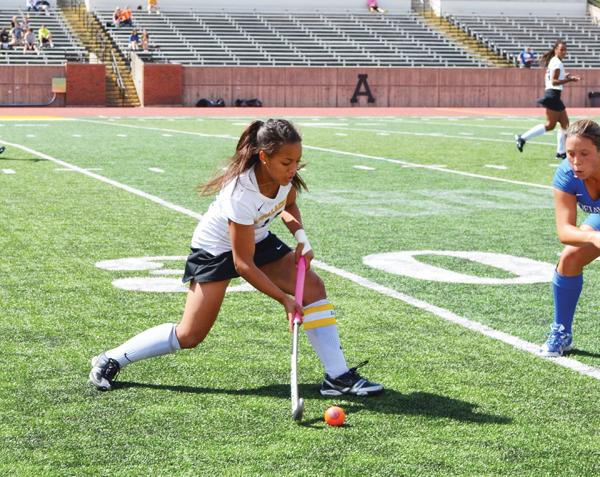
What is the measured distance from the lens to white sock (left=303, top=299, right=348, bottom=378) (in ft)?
16.0

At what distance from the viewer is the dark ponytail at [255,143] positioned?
14.8 ft

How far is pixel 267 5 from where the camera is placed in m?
50.8

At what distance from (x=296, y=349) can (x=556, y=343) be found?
1.59 m

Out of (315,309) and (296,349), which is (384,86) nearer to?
(315,309)

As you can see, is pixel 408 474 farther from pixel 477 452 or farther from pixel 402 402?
pixel 402 402

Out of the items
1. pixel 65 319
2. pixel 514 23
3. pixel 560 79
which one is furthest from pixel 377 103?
pixel 65 319

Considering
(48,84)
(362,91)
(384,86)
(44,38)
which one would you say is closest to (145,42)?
(44,38)

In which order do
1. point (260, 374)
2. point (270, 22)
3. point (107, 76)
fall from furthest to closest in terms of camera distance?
point (270, 22) → point (107, 76) → point (260, 374)

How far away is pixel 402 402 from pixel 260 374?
773 mm

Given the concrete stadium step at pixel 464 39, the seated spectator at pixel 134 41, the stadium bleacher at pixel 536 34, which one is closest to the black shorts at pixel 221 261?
the seated spectator at pixel 134 41

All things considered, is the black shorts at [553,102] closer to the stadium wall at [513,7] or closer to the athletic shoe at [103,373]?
the athletic shoe at [103,373]

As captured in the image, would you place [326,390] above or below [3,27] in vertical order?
below

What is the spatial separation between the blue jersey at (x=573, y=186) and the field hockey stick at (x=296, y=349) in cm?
138

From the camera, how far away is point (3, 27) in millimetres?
42625
